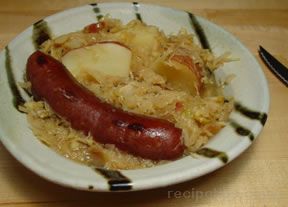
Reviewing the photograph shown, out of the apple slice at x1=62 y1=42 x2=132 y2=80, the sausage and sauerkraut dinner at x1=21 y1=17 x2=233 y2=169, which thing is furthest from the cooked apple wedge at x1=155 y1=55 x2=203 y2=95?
the apple slice at x1=62 y1=42 x2=132 y2=80

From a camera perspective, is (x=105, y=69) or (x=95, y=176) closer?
(x=95, y=176)

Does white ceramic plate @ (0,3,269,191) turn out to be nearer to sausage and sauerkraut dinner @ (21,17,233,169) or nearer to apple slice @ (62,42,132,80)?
sausage and sauerkraut dinner @ (21,17,233,169)

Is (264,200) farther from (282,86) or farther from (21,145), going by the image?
(21,145)

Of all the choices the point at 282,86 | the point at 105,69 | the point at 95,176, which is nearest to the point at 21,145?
the point at 95,176

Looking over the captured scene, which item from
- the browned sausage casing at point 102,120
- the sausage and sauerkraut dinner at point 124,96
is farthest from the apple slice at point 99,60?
the browned sausage casing at point 102,120

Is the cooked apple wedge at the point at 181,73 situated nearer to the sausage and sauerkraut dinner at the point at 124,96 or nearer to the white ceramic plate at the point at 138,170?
the sausage and sauerkraut dinner at the point at 124,96

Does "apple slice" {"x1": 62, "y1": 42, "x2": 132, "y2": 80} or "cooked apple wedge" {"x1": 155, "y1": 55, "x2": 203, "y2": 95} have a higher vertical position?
"apple slice" {"x1": 62, "y1": 42, "x2": 132, "y2": 80}

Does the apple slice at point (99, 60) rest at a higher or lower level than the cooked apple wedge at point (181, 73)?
higher
